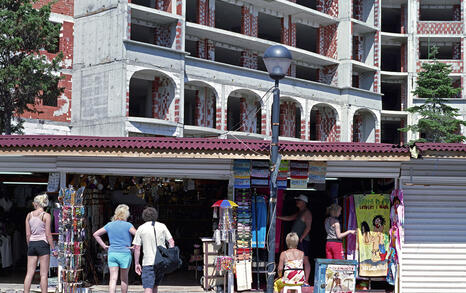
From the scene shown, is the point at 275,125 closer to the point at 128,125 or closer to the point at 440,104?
the point at 128,125

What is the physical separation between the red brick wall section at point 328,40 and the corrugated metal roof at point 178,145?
30.7m

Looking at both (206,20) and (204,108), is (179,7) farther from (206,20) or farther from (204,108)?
(204,108)

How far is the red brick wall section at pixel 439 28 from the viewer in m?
49.2

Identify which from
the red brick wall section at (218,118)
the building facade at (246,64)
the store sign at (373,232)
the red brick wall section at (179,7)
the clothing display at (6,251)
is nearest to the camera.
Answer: the store sign at (373,232)

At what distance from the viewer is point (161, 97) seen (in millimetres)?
33094

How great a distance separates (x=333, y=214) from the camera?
45.4 ft

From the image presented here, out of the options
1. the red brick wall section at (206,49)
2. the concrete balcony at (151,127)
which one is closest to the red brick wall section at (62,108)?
the concrete balcony at (151,127)

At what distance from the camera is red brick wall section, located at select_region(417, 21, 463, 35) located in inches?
1938

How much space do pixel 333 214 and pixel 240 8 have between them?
26.7 m

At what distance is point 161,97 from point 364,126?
57.9 feet

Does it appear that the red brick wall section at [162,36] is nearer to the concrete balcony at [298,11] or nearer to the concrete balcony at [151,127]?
the concrete balcony at [151,127]

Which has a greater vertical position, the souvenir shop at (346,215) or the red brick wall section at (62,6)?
the red brick wall section at (62,6)

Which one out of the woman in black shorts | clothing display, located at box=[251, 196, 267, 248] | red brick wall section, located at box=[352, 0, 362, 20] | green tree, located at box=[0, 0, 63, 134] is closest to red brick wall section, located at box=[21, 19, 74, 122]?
green tree, located at box=[0, 0, 63, 134]

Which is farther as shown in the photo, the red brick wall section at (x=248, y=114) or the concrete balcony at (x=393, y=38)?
the concrete balcony at (x=393, y=38)
